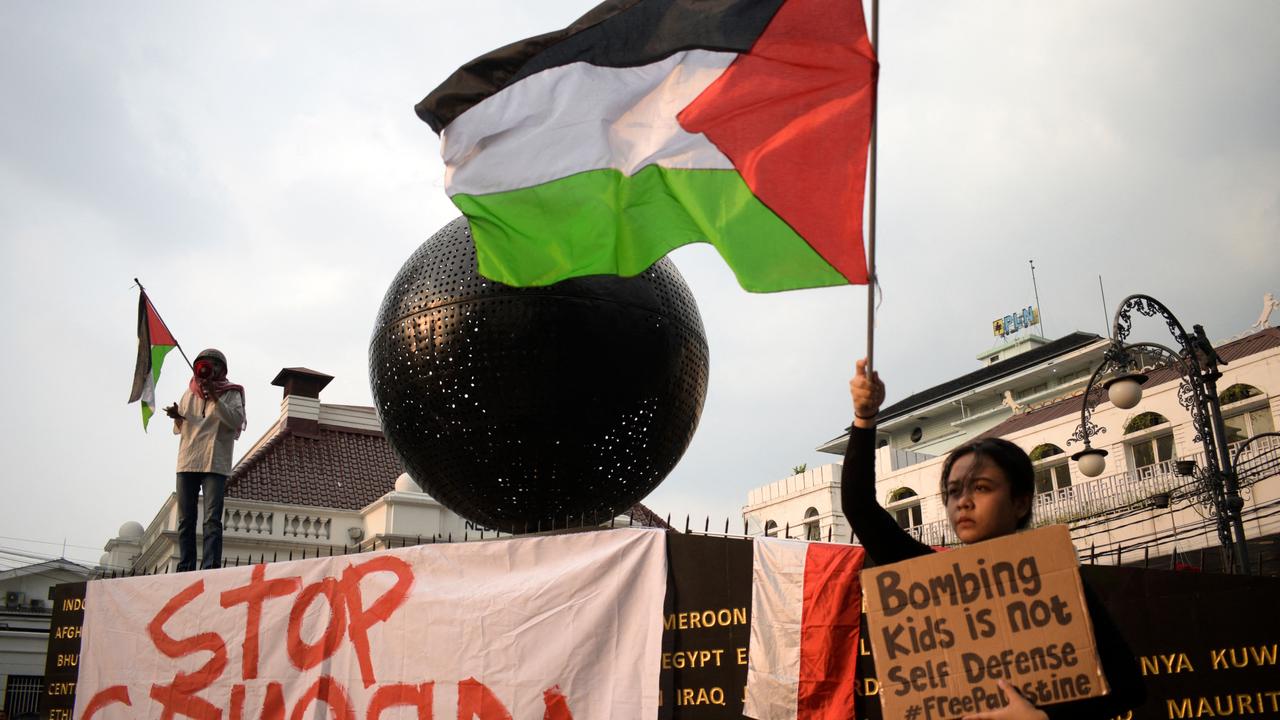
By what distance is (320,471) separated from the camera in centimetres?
2845

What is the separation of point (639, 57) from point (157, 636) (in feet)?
16.3

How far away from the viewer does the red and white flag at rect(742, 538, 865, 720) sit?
15.7 feet

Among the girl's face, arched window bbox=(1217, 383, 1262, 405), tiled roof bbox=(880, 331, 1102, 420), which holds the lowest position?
the girl's face

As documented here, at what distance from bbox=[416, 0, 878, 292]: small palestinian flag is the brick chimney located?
26.3 m

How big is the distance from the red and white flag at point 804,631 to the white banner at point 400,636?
572 mm

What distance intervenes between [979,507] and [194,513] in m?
6.79

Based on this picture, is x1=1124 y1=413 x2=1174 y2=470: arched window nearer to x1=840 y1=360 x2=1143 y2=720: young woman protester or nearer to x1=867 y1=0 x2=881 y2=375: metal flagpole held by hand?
x1=867 y1=0 x2=881 y2=375: metal flagpole held by hand

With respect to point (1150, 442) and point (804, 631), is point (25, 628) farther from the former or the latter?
point (1150, 442)

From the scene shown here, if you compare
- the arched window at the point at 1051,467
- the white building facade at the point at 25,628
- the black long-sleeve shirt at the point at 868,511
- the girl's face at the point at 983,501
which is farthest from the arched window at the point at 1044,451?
the girl's face at the point at 983,501

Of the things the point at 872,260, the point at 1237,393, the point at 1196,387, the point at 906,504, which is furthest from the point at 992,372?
the point at 872,260

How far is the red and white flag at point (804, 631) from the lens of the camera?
4.78 metres

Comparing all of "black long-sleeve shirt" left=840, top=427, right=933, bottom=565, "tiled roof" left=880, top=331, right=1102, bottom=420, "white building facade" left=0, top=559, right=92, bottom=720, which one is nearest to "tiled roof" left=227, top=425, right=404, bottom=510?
"white building facade" left=0, top=559, right=92, bottom=720

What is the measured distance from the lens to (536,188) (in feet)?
17.5

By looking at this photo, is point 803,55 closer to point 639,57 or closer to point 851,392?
point 639,57
